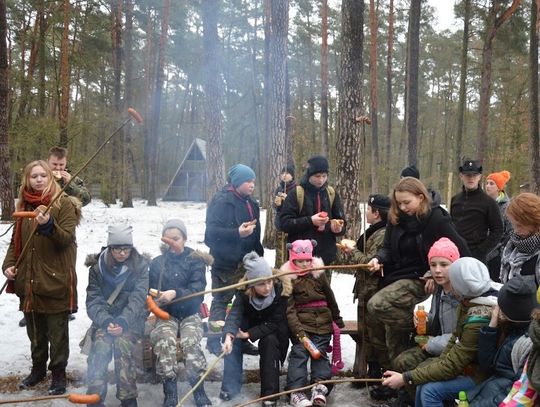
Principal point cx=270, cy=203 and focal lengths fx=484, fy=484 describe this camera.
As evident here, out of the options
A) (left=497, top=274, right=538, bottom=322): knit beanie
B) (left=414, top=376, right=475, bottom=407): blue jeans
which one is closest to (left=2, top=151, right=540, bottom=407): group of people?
(left=414, top=376, right=475, bottom=407): blue jeans

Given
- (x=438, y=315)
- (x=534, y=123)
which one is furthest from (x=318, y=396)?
(x=534, y=123)

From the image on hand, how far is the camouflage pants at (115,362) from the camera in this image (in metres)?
3.80

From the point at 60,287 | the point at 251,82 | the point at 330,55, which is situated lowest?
the point at 60,287

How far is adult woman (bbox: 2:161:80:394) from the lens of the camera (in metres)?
4.07

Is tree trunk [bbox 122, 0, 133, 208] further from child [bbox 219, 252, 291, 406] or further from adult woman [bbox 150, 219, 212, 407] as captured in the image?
child [bbox 219, 252, 291, 406]

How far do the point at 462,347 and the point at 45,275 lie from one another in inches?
132

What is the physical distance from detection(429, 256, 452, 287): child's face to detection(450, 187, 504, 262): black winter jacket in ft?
7.71

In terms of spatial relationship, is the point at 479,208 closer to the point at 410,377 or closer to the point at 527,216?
the point at 527,216

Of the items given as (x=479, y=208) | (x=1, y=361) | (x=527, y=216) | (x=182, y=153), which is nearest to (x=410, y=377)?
(x=527, y=216)

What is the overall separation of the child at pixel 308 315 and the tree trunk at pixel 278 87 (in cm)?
492

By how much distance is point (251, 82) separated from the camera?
29.6 m

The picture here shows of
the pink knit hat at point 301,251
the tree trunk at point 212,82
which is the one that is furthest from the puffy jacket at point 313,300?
the tree trunk at point 212,82

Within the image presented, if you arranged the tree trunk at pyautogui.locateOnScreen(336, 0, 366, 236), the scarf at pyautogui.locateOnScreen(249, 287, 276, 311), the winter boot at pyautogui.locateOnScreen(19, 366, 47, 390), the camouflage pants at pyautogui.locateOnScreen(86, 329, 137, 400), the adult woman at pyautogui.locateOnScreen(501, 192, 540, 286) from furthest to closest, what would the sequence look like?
the tree trunk at pyautogui.locateOnScreen(336, 0, 366, 236) < the scarf at pyautogui.locateOnScreen(249, 287, 276, 311) < the winter boot at pyautogui.locateOnScreen(19, 366, 47, 390) < the camouflage pants at pyautogui.locateOnScreen(86, 329, 137, 400) < the adult woman at pyautogui.locateOnScreen(501, 192, 540, 286)

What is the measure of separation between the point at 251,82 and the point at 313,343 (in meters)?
26.7
